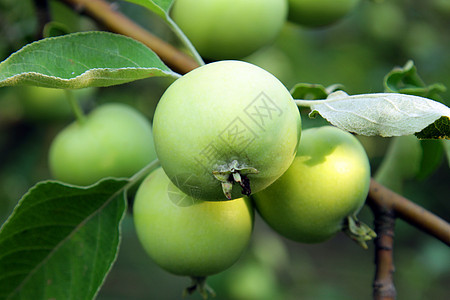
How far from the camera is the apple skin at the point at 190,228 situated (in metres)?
0.93

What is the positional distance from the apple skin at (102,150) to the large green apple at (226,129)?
51cm

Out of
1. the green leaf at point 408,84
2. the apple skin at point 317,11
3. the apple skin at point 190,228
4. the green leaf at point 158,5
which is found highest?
the green leaf at point 158,5

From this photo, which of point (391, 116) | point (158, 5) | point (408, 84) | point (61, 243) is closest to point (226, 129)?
point (391, 116)

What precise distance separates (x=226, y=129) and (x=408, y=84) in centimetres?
69

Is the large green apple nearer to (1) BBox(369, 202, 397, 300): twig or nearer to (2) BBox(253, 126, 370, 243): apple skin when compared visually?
(2) BBox(253, 126, 370, 243): apple skin

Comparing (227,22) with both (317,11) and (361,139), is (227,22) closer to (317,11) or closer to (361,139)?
(317,11)

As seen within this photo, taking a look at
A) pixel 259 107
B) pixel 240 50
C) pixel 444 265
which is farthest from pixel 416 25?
pixel 259 107

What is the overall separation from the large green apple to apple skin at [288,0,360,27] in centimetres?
65

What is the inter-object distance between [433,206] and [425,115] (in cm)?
244

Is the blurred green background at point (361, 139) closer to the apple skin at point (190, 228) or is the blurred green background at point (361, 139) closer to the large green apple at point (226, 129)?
the apple skin at point (190, 228)

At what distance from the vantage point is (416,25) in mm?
2973

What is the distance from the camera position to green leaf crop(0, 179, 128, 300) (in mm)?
1008

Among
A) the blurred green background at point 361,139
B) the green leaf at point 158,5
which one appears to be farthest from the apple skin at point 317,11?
the blurred green background at point 361,139

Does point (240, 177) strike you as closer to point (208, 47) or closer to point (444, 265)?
point (208, 47)
